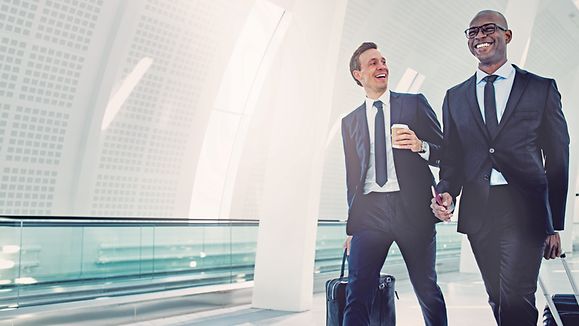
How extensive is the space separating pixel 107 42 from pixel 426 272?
10.5 metres

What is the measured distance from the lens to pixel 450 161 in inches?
112

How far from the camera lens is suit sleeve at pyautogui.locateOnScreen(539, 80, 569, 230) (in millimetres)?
2506

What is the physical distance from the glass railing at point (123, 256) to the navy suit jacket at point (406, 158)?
155 inches

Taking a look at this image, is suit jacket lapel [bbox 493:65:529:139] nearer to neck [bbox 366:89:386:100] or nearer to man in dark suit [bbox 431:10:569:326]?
Result: man in dark suit [bbox 431:10:569:326]

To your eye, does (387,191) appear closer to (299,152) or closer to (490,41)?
(490,41)

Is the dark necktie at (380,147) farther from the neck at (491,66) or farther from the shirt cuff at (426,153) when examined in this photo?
the neck at (491,66)

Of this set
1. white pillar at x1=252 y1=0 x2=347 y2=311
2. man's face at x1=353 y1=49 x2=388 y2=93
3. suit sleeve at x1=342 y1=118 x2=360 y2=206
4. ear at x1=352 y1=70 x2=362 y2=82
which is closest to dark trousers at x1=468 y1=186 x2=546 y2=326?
suit sleeve at x1=342 y1=118 x2=360 y2=206

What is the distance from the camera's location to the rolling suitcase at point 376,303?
11.0ft

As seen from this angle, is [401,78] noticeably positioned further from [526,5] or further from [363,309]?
[363,309]

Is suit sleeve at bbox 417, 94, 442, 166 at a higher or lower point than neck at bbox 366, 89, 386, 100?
lower

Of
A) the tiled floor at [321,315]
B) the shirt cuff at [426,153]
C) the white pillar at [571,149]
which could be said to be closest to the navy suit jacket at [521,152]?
the shirt cuff at [426,153]

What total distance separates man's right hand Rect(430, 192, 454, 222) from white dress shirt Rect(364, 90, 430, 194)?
293 millimetres

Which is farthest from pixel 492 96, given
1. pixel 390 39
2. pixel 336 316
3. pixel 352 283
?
pixel 390 39

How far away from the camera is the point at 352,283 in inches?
129
